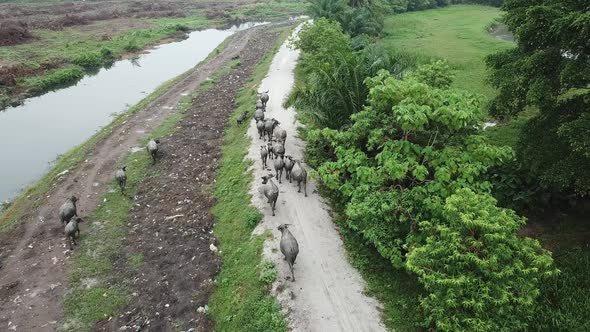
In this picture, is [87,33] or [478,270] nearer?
[478,270]

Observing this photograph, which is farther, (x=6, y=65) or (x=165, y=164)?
(x=6, y=65)

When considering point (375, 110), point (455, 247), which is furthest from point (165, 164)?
point (455, 247)

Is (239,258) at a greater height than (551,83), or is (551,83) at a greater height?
(551,83)

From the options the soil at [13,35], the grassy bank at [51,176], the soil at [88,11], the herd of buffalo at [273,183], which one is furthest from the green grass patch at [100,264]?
the soil at [88,11]

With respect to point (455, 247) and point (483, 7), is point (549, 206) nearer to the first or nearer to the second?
point (455, 247)

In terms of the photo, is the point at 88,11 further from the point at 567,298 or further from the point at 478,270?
the point at 567,298

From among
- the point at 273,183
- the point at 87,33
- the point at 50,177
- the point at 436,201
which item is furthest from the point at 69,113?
the point at 87,33

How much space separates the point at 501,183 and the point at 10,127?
33224 millimetres

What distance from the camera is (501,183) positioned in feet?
50.9

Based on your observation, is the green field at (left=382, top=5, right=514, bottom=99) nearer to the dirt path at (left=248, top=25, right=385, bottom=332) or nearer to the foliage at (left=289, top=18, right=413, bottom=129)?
the foliage at (left=289, top=18, right=413, bottom=129)

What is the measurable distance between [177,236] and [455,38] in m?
40.5

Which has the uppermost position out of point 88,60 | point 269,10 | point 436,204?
point 436,204

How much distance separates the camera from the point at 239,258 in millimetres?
14859

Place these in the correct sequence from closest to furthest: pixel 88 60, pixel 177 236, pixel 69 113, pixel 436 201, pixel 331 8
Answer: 1. pixel 436 201
2. pixel 177 236
3. pixel 69 113
4. pixel 331 8
5. pixel 88 60
